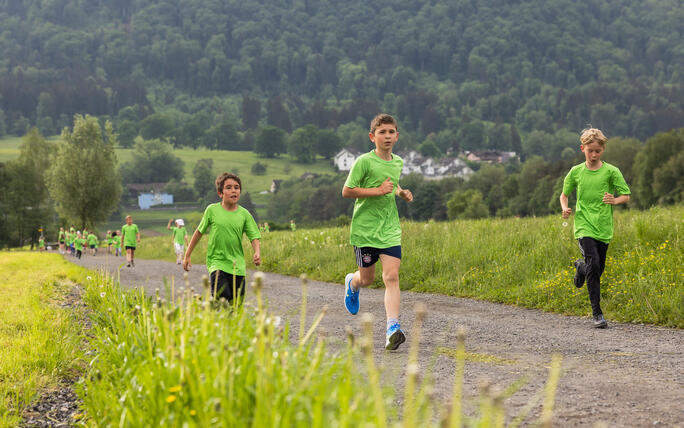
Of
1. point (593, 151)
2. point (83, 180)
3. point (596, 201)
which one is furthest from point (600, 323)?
point (83, 180)

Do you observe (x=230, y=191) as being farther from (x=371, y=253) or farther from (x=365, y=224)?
(x=371, y=253)

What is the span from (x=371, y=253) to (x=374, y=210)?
44 centimetres

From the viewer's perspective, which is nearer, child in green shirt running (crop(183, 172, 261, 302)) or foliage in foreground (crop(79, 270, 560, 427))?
foliage in foreground (crop(79, 270, 560, 427))

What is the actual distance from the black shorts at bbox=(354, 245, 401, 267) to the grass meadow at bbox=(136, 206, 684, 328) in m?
3.32

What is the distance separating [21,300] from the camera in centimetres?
1009

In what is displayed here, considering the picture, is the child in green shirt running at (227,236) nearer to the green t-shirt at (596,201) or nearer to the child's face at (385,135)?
the child's face at (385,135)

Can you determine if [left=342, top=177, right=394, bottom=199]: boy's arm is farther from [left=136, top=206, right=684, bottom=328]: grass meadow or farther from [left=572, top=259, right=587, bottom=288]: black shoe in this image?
[left=136, top=206, right=684, bottom=328]: grass meadow

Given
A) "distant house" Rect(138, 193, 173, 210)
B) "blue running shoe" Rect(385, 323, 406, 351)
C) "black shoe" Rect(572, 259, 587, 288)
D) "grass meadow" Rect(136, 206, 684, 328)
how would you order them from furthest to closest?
"distant house" Rect(138, 193, 173, 210), "grass meadow" Rect(136, 206, 684, 328), "black shoe" Rect(572, 259, 587, 288), "blue running shoe" Rect(385, 323, 406, 351)

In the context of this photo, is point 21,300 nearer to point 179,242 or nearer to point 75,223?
point 179,242

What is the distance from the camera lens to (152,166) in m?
173

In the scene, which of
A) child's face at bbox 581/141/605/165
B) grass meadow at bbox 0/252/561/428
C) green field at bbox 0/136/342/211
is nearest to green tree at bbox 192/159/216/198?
green field at bbox 0/136/342/211

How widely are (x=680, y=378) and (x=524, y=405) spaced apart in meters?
1.66

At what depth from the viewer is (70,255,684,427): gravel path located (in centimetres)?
425

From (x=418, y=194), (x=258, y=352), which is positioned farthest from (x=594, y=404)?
(x=418, y=194)
